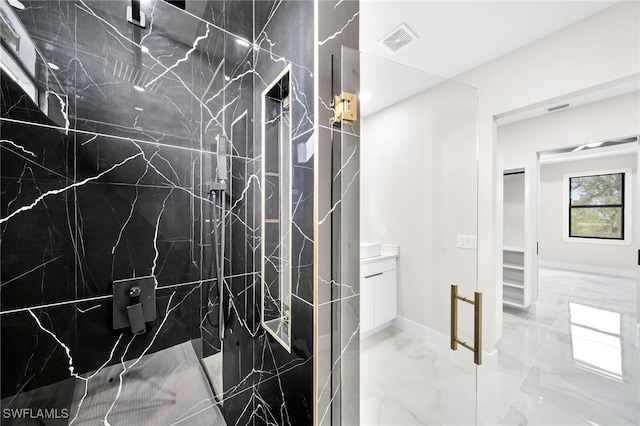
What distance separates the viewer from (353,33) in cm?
121

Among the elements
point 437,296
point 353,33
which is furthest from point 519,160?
point 353,33

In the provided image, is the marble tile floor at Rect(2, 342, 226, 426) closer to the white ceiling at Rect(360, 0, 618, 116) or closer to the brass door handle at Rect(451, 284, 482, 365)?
the brass door handle at Rect(451, 284, 482, 365)

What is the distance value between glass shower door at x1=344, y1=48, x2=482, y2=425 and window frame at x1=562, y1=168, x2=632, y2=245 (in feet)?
23.5

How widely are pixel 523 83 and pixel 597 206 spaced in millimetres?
6527

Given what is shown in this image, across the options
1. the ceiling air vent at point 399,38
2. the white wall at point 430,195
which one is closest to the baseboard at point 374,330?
the white wall at point 430,195

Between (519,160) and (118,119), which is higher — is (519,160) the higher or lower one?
the higher one

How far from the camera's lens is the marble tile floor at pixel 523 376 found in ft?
4.83

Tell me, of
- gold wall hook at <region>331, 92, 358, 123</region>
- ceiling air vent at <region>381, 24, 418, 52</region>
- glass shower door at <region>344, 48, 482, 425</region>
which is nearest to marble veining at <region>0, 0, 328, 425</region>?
gold wall hook at <region>331, 92, 358, 123</region>

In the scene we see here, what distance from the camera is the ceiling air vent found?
6.24ft

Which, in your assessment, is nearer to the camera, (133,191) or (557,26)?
(133,191)

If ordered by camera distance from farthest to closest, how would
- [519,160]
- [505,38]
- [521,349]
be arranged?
[519,160] → [521,349] → [505,38]

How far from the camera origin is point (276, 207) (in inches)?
52.4

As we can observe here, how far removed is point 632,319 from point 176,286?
575 centimetres

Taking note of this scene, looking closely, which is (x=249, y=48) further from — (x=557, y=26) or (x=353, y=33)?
(x=557, y=26)
